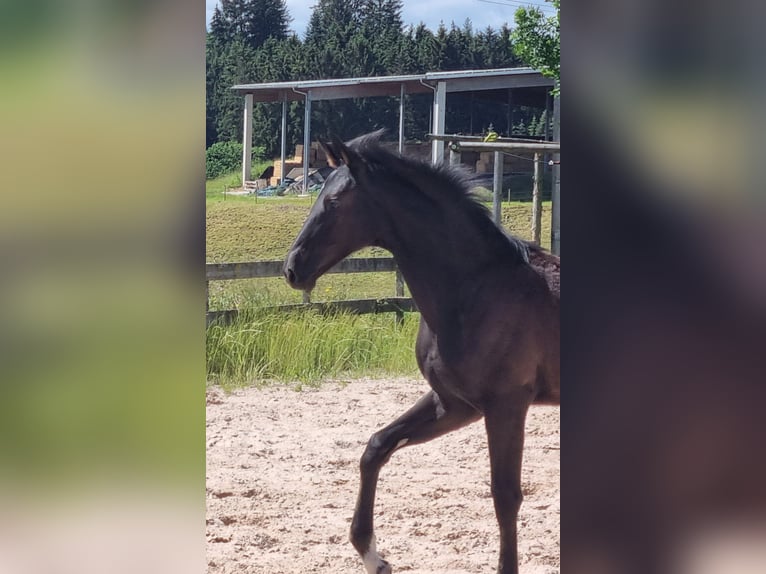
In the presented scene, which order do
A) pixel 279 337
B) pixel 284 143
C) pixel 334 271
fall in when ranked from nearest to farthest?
pixel 284 143
pixel 279 337
pixel 334 271

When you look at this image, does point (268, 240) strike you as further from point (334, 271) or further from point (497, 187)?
point (497, 187)

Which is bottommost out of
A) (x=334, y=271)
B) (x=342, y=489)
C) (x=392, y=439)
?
(x=342, y=489)

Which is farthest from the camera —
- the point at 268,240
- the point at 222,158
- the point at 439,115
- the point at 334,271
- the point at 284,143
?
the point at 334,271

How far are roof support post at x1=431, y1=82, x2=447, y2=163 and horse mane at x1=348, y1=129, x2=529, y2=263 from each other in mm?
120

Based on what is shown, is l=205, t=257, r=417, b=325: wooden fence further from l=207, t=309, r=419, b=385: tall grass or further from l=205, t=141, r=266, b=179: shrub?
l=205, t=141, r=266, b=179: shrub

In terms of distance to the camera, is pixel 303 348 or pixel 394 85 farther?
pixel 303 348

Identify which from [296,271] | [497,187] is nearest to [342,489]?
[296,271]

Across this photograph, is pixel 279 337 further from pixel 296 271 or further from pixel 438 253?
pixel 438 253

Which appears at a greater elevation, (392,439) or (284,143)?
(284,143)

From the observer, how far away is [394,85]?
289 cm

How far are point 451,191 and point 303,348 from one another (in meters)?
2.87
